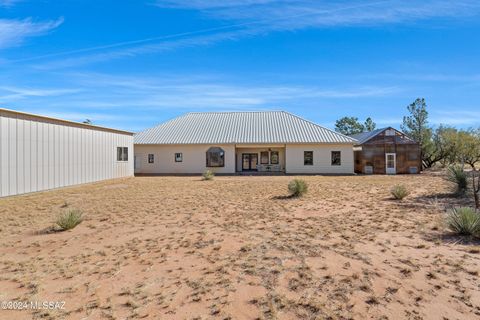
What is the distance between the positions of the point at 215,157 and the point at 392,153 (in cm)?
1586

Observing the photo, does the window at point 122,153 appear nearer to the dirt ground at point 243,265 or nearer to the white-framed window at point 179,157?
the white-framed window at point 179,157

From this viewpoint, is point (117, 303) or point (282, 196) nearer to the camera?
point (117, 303)

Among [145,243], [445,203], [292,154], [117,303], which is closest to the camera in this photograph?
[117,303]

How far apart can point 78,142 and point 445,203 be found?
1784 centimetres

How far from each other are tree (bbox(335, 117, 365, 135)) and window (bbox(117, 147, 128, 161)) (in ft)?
161

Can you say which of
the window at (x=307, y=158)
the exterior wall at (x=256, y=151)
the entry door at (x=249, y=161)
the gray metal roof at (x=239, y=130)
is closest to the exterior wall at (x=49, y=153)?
the gray metal roof at (x=239, y=130)

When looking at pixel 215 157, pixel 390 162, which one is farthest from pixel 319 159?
pixel 215 157

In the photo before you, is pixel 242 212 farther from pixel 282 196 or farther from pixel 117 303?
pixel 117 303

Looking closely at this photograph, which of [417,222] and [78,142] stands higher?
[78,142]

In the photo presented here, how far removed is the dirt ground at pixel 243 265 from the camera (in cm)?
353

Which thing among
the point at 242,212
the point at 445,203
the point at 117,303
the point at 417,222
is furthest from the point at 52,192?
the point at 445,203

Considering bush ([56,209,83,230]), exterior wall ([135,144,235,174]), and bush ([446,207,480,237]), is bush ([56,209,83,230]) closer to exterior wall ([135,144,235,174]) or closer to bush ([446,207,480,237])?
bush ([446,207,480,237])

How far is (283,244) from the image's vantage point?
19.2ft

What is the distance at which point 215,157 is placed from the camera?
26656mm
